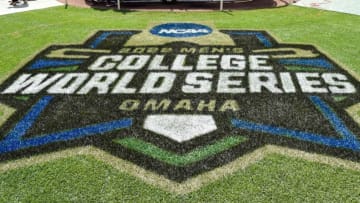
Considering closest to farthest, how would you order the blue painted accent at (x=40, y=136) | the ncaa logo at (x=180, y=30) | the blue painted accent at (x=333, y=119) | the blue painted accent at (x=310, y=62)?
the blue painted accent at (x=40, y=136), the blue painted accent at (x=333, y=119), the blue painted accent at (x=310, y=62), the ncaa logo at (x=180, y=30)

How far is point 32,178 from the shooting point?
6.07 m

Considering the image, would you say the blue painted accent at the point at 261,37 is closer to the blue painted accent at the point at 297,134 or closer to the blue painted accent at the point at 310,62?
the blue painted accent at the point at 310,62

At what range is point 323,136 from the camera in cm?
727

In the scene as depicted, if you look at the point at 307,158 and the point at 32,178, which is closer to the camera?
the point at 32,178

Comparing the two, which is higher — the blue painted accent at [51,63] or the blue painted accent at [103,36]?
the blue painted accent at [103,36]

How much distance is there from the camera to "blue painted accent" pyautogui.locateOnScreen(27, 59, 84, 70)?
10.8 metres

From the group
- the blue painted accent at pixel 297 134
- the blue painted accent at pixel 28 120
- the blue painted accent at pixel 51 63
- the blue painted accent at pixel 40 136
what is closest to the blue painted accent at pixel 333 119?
the blue painted accent at pixel 297 134

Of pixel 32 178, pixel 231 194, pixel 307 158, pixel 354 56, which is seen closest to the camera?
pixel 231 194

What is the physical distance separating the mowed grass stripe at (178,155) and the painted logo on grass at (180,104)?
2 centimetres

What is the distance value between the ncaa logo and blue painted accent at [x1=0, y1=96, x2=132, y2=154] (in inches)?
268

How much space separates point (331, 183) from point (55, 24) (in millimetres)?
13177

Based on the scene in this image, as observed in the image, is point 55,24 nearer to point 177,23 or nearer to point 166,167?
point 177,23

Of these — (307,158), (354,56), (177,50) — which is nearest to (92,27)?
(177,50)

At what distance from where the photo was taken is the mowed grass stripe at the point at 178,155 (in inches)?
258
